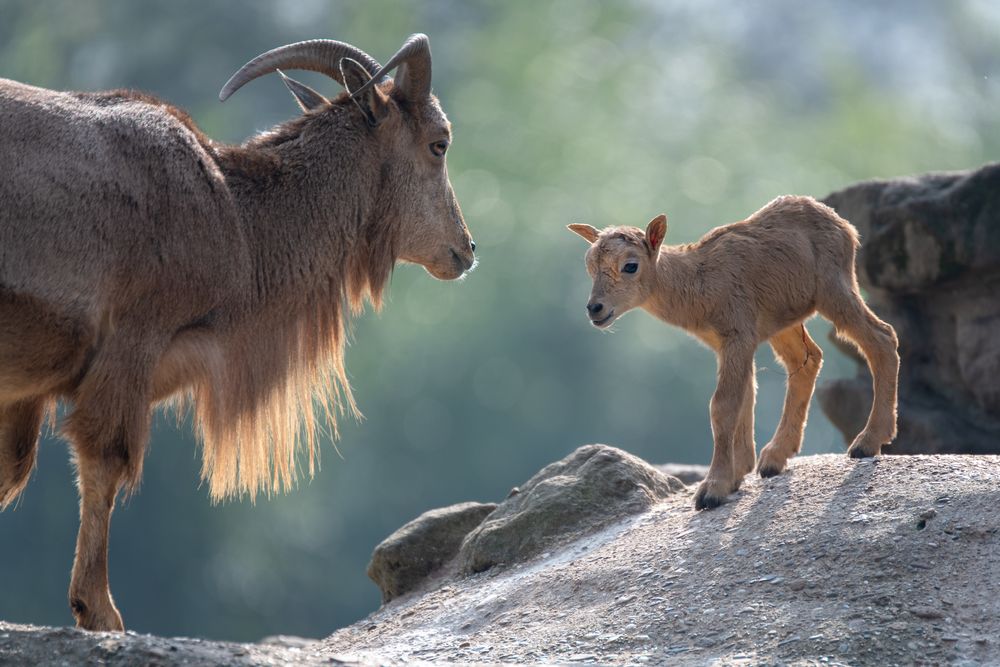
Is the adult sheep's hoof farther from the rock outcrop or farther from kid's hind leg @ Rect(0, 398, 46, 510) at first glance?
kid's hind leg @ Rect(0, 398, 46, 510)

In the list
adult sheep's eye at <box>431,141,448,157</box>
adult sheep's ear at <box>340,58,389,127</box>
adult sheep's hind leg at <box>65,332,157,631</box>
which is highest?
adult sheep's ear at <box>340,58,389,127</box>

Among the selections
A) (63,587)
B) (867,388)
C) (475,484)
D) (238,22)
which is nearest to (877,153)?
(475,484)

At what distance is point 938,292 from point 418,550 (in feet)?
15.8

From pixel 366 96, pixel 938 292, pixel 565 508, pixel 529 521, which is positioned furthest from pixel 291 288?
pixel 938 292

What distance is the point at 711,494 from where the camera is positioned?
7.24 meters

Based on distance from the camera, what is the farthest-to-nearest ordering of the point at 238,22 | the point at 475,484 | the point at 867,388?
the point at 238,22 < the point at 475,484 < the point at 867,388

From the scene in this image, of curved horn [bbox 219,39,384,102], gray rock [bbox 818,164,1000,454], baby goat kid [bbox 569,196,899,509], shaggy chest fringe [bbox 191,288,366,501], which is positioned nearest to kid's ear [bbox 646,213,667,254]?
baby goat kid [bbox 569,196,899,509]

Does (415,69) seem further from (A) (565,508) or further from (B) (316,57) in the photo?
(A) (565,508)

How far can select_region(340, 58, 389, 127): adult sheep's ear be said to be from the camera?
784 cm

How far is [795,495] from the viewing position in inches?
277

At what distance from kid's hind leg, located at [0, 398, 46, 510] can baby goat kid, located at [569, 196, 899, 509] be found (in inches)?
122

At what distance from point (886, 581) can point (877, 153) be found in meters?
30.8

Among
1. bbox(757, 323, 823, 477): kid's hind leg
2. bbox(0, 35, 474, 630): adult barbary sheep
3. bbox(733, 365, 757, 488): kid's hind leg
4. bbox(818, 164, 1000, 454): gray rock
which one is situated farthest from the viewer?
bbox(818, 164, 1000, 454): gray rock

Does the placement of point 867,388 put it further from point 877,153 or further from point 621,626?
point 877,153
